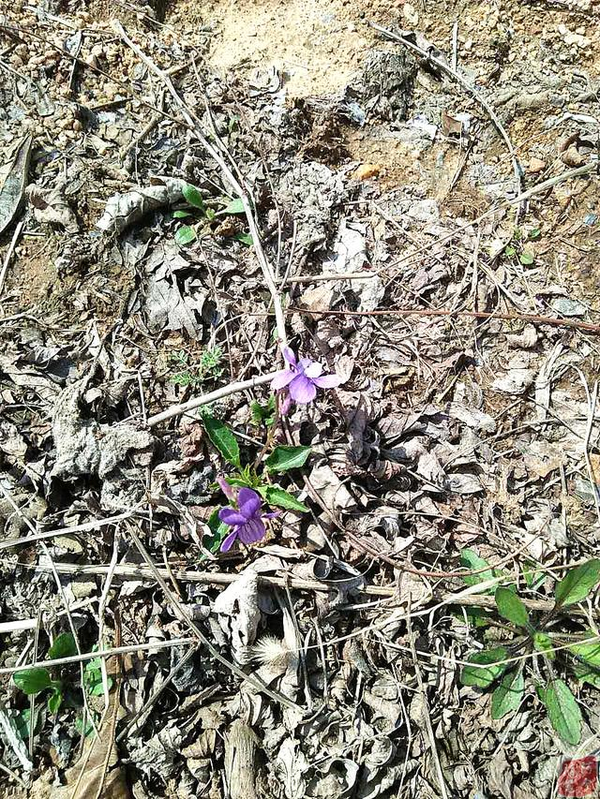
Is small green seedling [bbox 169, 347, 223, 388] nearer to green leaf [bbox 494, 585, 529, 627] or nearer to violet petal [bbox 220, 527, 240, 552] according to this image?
violet petal [bbox 220, 527, 240, 552]

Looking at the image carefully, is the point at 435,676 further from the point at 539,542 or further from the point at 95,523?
the point at 95,523

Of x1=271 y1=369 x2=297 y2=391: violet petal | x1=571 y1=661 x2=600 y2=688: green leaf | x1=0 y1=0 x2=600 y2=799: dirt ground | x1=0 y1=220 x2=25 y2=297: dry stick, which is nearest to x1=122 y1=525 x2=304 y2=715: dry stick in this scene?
x1=0 y1=0 x2=600 y2=799: dirt ground

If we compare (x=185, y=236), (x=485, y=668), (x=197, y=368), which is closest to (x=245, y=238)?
(x=185, y=236)

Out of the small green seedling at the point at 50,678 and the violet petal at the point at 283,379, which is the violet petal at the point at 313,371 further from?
the small green seedling at the point at 50,678

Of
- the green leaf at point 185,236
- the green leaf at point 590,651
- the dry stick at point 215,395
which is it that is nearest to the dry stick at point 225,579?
the green leaf at point 590,651

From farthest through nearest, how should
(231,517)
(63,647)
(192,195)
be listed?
(192,195), (63,647), (231,517)

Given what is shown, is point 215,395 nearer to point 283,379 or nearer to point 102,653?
point 283,379
